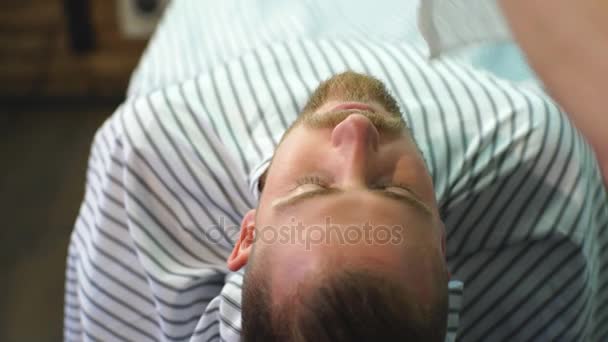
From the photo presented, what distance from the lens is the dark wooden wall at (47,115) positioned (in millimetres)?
1546

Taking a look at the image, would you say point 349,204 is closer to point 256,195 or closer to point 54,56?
point 256,195

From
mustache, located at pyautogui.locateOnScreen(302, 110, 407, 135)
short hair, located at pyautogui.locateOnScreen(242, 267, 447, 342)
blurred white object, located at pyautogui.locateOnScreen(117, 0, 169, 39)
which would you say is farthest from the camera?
blurred white object, located at pyautogui.locateOnScreen(117, 0, 169, 39)

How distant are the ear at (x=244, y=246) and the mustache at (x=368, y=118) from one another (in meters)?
0.12

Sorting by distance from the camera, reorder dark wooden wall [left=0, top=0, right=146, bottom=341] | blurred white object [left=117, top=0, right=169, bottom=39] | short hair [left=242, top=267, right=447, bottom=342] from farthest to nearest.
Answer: blurred white object [left=117, top=0, right=169, bottom=39]
dark wooden wall [left=0, top=0, right=146, bottom=341]
short hair [left=242, top=267, right=447, bottom=342]

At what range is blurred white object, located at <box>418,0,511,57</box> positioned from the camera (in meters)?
0.80

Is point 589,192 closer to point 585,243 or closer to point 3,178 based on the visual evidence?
point 585,243

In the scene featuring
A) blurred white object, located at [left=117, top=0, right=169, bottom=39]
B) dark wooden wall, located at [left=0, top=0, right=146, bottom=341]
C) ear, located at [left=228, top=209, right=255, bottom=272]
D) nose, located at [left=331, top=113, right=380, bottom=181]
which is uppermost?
nose, located at [left=331, top=113, right=380, bottom=181]

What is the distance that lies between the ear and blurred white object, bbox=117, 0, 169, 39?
1.27m

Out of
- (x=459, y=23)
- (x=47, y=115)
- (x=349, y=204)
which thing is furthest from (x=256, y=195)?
(x=47, y=115)

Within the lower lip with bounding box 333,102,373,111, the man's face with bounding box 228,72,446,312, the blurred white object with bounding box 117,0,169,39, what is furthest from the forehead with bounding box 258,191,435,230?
the blurred white object with bounding box 117,0,169,39

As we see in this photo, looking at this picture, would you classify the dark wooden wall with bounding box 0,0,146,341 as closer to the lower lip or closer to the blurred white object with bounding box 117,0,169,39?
the blurred white object with bounding box 117,0,169,39

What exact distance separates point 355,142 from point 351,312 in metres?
0.17

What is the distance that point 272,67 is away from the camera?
93 cm

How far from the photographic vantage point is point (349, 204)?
1.89ft
